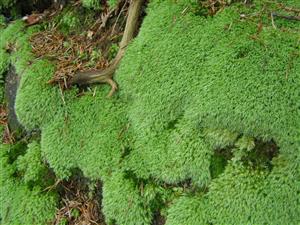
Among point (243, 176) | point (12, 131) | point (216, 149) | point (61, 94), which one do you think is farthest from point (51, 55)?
point (243, 176)

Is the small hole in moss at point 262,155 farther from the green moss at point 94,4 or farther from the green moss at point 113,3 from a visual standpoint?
the green moss at point 94,4

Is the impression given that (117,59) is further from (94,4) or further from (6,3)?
(6,3)

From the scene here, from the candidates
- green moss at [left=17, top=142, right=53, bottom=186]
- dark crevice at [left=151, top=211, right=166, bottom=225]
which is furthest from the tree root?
dark crevice at [left=151, top=211, right=166, bottom=225]

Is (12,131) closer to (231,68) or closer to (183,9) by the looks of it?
(183,9)

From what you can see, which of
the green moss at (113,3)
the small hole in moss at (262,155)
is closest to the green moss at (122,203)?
the small hole in moss at (262,155)

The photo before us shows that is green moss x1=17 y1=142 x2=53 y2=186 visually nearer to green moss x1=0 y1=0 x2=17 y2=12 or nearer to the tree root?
the tree root

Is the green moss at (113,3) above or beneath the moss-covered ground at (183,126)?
above
